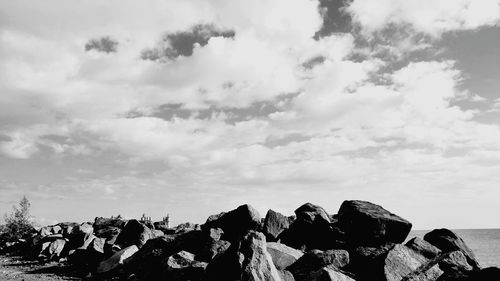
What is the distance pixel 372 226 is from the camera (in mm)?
17500

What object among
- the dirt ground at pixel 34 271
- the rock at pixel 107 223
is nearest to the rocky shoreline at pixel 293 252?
the dirt ground at pixel 34 271

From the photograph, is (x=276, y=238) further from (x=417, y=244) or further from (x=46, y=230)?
(x=46, y=230)

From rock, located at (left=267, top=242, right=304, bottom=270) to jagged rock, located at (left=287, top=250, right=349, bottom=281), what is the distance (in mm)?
444

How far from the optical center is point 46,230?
36.2 meters

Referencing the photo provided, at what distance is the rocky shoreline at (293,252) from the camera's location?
1319 cm

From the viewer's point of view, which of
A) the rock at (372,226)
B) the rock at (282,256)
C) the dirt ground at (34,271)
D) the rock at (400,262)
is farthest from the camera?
the dirt ground at (34,271)

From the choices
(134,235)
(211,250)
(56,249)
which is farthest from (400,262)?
(56,249)

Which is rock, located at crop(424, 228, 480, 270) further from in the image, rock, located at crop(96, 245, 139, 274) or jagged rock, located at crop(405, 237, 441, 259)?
rock, located at crop(96, 245, 139, 274)

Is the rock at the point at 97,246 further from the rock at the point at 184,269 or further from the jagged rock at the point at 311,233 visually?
the jagged rock at the point at 311,233

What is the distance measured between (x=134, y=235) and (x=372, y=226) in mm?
13943

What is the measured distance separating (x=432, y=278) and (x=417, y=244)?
125 inches

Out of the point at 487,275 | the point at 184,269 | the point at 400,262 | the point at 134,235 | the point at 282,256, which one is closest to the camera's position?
the point at 487,275

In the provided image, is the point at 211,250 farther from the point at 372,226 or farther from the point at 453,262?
the point at 453,262

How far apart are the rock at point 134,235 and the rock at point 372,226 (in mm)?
11757
